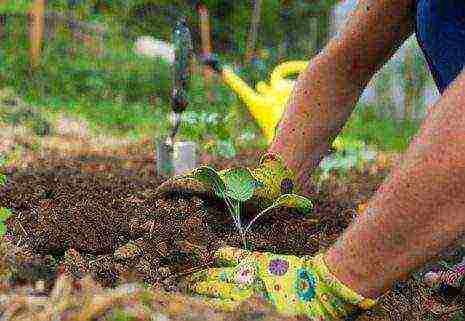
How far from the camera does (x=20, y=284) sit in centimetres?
122

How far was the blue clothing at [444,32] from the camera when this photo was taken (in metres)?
1.59

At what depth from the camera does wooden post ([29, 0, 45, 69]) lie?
19.4ft

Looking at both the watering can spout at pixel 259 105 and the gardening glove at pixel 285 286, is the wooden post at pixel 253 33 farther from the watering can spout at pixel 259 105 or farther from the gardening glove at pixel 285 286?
the gardening glove at pixel 285 286

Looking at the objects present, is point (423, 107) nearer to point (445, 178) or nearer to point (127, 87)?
point (127, 87)

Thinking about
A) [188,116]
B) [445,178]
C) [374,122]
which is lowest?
[374,122]

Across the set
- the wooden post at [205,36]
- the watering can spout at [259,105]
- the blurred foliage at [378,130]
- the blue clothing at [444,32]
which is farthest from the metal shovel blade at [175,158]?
the wooden post at [205,36]

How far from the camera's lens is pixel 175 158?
2.51 meters

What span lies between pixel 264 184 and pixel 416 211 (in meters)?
0.63

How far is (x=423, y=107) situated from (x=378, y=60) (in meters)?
3.95

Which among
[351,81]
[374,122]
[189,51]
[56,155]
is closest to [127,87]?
[374,122]

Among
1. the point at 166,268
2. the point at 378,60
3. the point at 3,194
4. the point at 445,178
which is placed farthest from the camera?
the point at 3,194

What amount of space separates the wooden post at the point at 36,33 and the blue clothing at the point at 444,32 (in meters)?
4.58

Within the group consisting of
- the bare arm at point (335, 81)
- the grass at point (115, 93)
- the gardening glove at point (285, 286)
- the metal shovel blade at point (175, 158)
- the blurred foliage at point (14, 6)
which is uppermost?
the bare arm at point (335, 81)

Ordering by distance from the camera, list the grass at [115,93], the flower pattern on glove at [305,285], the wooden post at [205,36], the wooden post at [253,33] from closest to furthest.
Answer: the flower pattern on glove at [305,285] → the grass at [115,93] → the wooden post at [205,36] → the wooden post at [253,33]
